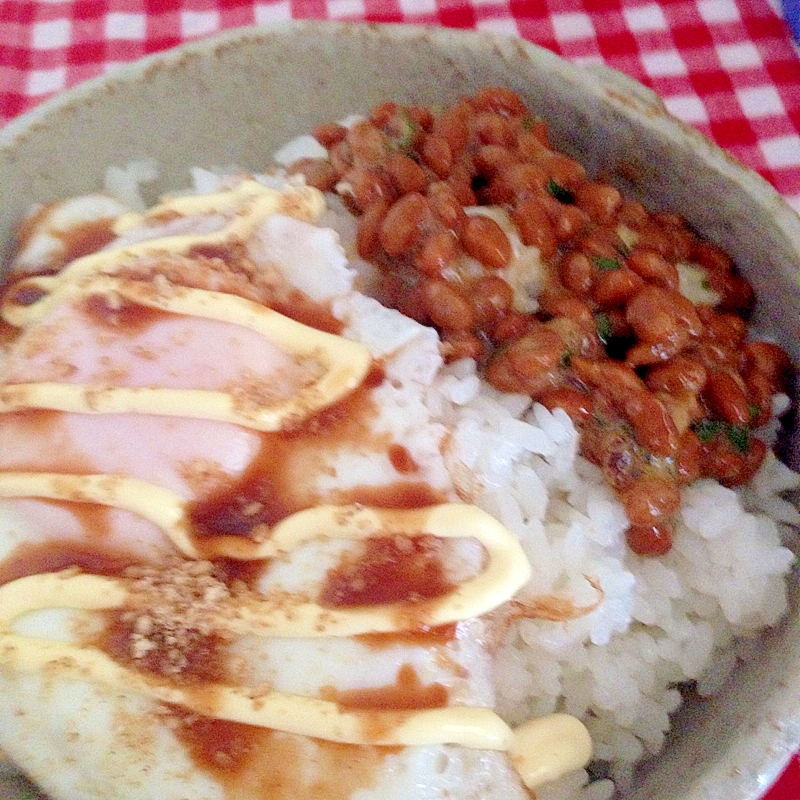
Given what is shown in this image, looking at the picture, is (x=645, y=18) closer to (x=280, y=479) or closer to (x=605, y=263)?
(x=605, y=263)

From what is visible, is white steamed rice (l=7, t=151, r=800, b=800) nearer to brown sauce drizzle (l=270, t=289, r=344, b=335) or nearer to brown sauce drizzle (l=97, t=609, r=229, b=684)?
brown sauce drizzle (l=270, t=289, r=344, b=335)

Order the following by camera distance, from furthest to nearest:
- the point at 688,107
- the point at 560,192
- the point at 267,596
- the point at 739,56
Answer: the point at 739,56 < the point at 688,107 < the point at 560,192 < the point at 267,596

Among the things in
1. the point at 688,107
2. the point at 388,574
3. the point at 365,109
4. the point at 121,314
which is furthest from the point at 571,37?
the point at 388,574

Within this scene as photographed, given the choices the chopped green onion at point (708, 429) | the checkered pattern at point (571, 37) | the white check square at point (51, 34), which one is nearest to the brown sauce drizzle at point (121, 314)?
the chopped green onion at point (708, 429)

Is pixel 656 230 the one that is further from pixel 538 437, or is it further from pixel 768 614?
pixel 768 614

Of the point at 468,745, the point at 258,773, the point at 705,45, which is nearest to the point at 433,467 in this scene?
the point at 468,745

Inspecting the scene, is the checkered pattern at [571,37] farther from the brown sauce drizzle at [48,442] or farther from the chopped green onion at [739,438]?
the brown sauce drizzle at [48,442]
